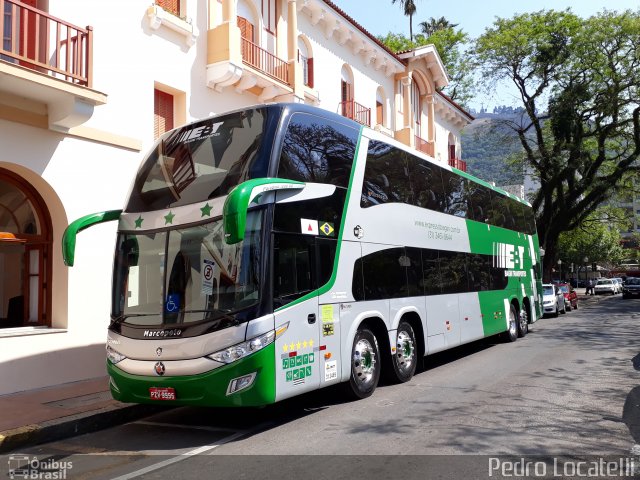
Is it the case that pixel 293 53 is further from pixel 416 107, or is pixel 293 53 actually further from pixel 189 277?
pixel 189 277

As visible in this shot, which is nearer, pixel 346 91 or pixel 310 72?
pixel 310 72

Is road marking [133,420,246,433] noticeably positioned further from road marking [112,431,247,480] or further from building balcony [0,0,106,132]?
building balcony [0,0,106,132]

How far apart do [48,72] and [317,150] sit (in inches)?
202

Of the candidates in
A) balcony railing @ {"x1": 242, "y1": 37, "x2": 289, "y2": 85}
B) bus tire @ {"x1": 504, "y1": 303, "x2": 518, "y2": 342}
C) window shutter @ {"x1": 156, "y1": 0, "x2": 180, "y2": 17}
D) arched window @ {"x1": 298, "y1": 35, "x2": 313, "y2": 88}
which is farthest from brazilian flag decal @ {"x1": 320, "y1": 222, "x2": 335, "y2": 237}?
arched window @ {"x1": 298, "y1": 35, "x2": 313, "y2": 88}

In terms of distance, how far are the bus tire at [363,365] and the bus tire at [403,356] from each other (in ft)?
1.57

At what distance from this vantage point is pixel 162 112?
41.4 ft

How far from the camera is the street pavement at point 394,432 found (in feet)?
17.6

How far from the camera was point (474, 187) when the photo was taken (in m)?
13.5

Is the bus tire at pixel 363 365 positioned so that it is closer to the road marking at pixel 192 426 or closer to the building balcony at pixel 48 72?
the road marking at pixel 192 426

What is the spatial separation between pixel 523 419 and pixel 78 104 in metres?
8.12

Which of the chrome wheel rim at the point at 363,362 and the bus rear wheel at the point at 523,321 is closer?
the chrome wheel rim at the point at 363,362

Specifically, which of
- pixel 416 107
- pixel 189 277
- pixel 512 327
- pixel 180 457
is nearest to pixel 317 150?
pixel 189 277

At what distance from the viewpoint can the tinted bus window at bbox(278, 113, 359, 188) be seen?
23.9 feet

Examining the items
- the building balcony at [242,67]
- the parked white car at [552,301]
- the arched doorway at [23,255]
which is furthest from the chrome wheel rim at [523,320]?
the arched doorway at [23,255]
